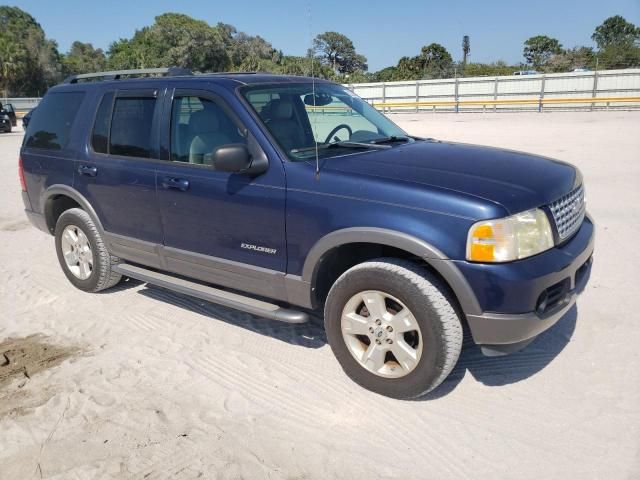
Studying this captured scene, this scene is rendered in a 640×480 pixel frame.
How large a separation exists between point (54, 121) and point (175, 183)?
6.82ft

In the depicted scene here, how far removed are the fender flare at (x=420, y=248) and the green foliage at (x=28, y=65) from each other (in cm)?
6207

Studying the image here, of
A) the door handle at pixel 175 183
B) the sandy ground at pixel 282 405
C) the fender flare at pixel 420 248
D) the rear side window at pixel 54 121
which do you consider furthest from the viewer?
the rear side window at pixel 54 121

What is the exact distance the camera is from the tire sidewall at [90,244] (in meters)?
5.10

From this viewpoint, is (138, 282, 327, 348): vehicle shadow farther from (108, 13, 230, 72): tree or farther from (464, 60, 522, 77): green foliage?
(108, 13, 230, 72): tree

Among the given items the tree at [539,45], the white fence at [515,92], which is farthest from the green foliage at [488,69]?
the tree at [539,45]

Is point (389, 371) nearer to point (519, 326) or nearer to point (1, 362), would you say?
point (519, 326)

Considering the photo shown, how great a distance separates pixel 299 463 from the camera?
289 cm

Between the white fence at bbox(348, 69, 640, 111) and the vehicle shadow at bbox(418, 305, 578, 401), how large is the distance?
83.8 ft

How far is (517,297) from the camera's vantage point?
2967 millimetres

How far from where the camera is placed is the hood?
10.3ft

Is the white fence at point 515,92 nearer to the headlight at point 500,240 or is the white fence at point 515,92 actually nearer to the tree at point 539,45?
the headlight at point 500,240

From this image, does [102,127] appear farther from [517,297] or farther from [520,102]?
[520,102]

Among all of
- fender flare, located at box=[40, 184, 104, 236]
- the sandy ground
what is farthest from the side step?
fender flare, located at box=[40, 184, 104, 236]

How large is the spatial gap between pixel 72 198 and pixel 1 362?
1717 mm
